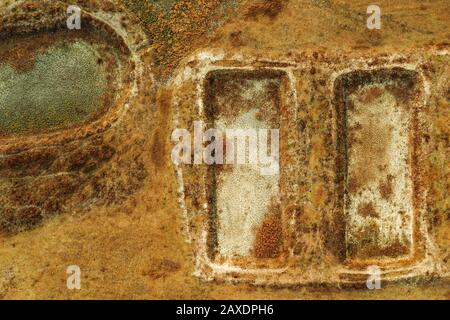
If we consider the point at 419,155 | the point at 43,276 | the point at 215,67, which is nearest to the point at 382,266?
the point at 419,155

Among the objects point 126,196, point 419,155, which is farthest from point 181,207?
point 419,155

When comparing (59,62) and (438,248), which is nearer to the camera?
(438,248)

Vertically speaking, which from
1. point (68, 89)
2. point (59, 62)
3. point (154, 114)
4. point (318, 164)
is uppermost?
point (59, 62)

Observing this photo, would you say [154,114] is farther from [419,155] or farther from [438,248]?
[438,248]

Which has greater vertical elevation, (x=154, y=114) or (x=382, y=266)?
(x=154, y=114)

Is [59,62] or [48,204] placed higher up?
[59,62]

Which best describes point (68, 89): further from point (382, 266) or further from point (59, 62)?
point (382, 266)
